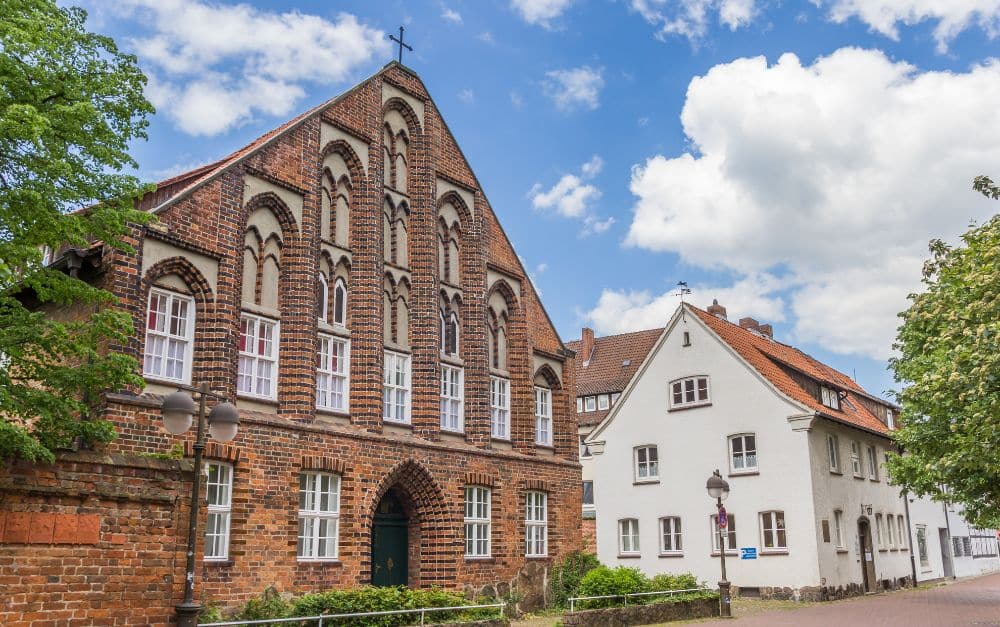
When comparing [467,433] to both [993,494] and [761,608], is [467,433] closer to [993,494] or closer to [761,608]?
[761,608]

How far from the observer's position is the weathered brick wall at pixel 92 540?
10.7 metres

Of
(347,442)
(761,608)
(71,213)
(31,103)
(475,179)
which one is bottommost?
(761,608)

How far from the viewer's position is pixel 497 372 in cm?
2566

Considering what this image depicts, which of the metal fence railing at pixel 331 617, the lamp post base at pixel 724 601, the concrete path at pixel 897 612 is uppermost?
the metal fence railing at pixel 331 617

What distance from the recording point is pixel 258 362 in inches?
746

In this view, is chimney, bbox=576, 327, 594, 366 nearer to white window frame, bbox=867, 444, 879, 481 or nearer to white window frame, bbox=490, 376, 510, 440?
white window frame, bbox=867, 444, 879, 481

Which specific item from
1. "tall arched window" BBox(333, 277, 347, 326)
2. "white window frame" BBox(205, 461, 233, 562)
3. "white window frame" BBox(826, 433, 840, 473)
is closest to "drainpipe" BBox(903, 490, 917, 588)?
"white window frame" BBox(826, 433, 840, 473)

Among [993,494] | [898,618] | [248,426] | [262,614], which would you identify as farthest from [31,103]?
[993,494]

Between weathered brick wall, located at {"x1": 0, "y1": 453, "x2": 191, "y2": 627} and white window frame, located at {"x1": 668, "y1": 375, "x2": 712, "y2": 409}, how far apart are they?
24.7 meters

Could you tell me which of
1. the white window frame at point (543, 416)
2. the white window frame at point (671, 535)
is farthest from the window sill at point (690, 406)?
the white window frame at point (543, 416)

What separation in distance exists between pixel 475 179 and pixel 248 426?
11.4m

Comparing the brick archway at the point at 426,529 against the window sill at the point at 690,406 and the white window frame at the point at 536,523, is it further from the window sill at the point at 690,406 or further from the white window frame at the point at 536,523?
the window sill at the point at 690,406

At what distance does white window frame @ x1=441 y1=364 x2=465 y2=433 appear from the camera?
925 inches

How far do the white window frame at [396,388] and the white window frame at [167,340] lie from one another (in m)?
5.25
